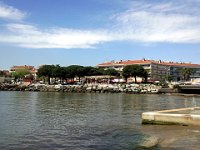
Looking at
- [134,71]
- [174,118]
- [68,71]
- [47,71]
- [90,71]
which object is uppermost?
[47,71]

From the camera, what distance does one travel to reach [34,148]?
2148cm

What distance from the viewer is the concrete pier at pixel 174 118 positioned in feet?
93.3

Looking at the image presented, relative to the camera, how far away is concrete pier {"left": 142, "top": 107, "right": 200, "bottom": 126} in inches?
1120

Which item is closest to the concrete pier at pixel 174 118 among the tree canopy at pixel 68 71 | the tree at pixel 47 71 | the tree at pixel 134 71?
the tree at pixel 134 71

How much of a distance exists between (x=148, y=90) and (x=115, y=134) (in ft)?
347

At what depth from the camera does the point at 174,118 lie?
29234 millimetres

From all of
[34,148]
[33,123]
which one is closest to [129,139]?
[34,148]

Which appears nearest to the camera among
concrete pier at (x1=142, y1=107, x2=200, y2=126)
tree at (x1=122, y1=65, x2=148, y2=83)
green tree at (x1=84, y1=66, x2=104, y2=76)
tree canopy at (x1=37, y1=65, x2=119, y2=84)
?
concrete pier at (x1=142, y1=107, x2=200, y2=126)

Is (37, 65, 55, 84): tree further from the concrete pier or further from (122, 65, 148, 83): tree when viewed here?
→ the concrete pier

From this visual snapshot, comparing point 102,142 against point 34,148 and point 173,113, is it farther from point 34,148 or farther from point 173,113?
point 173,113

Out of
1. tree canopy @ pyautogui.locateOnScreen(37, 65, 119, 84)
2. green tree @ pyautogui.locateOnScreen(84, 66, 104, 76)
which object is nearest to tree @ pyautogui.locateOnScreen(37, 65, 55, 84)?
tree canopy @ pyautogui.locateOnScreen(37, 65, 119, 84)

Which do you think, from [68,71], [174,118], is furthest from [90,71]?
[174,118]

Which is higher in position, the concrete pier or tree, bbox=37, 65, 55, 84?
tree, bbox=37, 65, 55, 84

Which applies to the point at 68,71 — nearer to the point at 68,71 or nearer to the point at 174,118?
the point at 68,71
